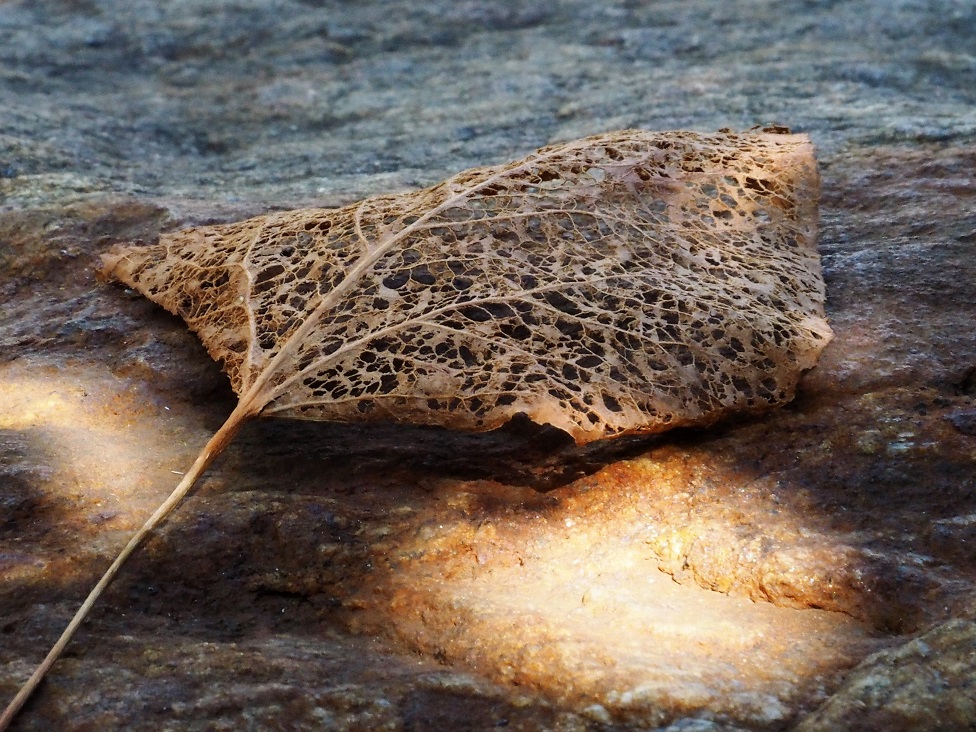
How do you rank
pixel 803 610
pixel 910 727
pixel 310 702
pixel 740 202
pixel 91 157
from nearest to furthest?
1. pixel 910 727
2. pixel 310 702
3. pixel 803 610
4. pixel 740 202
5. pixel 91 157

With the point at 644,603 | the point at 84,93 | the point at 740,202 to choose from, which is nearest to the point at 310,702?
the point at 644,603

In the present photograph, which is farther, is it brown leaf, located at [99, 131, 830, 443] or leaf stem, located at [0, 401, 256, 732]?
brown leaf, located at [99, 131, 830, 443]

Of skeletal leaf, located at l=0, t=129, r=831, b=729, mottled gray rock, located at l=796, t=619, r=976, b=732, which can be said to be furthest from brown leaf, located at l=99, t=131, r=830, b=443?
mottled gray rock, located at l=796, t=619, r=976, b=732

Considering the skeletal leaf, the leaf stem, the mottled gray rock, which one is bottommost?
the mottled gray rock

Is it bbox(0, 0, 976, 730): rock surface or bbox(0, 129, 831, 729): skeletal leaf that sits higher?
bbox(0, 129, 831, 729): skeletal leaf

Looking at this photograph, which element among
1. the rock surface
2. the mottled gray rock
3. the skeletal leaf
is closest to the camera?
the mottled gray rock

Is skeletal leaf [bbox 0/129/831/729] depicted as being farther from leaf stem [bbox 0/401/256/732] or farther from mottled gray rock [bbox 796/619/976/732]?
mottled gray rock [bbox 796/619/976/732]

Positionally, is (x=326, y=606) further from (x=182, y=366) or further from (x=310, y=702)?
(x=182, y=366)
